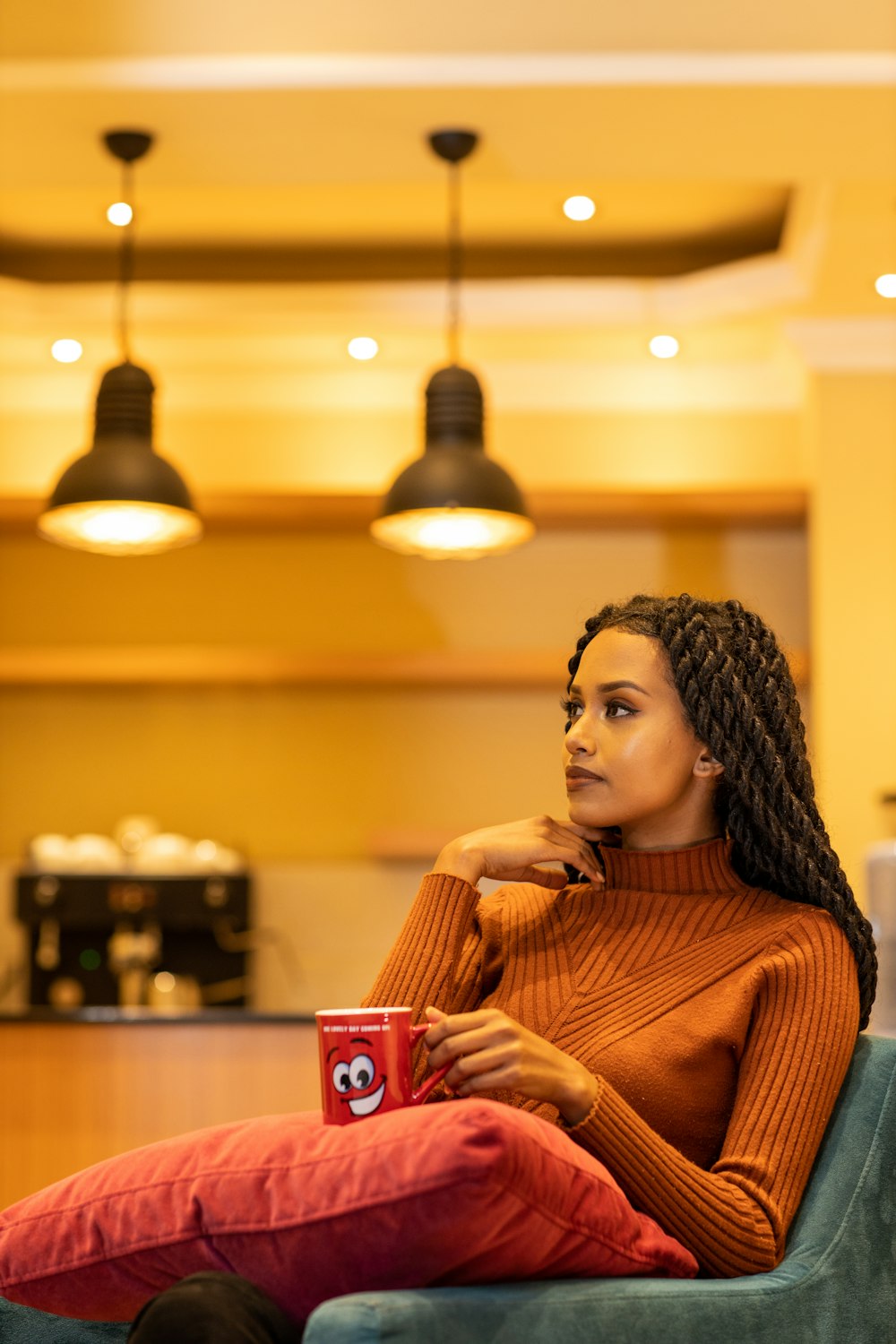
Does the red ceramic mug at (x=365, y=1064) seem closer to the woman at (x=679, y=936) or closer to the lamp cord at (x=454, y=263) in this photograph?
the woman at (x=679, y=936)

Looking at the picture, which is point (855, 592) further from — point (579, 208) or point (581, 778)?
point (581, 778)

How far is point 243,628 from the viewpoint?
5277 millimetres

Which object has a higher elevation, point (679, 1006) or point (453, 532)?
point (453, 532)

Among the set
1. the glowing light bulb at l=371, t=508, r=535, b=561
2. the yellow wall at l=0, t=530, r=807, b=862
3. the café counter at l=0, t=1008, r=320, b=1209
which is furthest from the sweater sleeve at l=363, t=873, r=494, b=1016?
the yellow wall at l=0, t=530, r=807, b=862

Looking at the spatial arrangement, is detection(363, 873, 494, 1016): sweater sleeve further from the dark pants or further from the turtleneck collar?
the dark pants

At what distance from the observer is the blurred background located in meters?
4.56

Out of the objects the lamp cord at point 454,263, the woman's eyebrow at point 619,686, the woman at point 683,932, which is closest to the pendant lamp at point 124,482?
the lamp cord at point 454,263

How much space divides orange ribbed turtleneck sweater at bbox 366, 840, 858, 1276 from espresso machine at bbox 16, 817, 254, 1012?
302cm

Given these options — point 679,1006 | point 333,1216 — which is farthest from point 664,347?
point 333,1216

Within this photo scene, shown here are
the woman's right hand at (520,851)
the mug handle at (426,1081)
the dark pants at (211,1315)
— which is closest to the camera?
the dark pants at (211,1315)

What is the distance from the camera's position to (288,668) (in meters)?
4.96

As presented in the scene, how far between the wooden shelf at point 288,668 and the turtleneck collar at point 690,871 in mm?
3158

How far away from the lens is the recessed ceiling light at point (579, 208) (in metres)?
4.13

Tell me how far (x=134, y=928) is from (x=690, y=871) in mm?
3273
